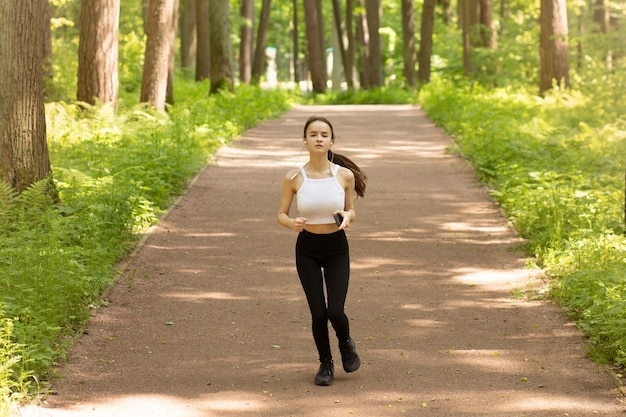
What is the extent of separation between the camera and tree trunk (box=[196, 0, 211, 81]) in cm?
3139

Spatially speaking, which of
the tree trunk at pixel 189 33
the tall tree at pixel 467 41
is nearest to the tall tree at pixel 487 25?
the tall tree at pixel 467 41

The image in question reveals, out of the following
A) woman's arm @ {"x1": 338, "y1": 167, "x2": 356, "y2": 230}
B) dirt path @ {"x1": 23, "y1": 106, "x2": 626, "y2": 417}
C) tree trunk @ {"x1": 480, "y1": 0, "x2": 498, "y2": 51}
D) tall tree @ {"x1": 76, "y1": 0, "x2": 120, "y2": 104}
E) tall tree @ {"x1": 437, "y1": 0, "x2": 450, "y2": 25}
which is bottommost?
dirt path @ {"x1": 23, "y1": 106, "x2": 626, "y2": 417}

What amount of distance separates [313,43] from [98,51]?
26223 millimetres

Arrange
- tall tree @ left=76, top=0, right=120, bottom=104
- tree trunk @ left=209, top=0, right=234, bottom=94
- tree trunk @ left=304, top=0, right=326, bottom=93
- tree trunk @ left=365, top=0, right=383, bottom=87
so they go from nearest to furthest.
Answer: tall tree @ left=76, top=0, right=120, bottom=104 → tree trunk @ left=209, top=0, right=234, bottom=94 → tree trunk @ left=304, top=0, right=326, bottom=93 → tree trunk @ left=365, top=0, right=383, bottom=87

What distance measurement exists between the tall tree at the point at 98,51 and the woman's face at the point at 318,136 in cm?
1237

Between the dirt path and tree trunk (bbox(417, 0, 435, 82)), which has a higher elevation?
tree trunk (bbox(417, 0, 435, 82))

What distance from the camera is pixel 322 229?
6.74 metres

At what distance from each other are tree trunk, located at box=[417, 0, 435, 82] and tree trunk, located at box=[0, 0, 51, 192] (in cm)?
3292

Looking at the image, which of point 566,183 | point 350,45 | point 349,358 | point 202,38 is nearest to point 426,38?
point 350,45

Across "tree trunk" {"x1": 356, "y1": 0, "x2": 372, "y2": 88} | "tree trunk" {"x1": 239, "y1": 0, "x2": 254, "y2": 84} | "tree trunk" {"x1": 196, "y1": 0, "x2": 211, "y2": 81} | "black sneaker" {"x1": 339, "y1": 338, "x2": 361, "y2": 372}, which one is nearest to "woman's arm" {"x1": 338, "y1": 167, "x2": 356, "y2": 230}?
"black sneaker" {"x1": 339, "y1": 338, "x2": 361, "y2": 372}

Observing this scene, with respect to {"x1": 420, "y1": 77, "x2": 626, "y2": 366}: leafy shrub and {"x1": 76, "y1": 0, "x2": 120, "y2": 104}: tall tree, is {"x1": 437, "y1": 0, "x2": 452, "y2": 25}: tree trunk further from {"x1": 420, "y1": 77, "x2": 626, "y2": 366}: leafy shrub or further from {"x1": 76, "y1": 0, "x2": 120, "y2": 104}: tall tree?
{"x1": 76, "y1": 0, "x2": 120, "y2": 104}: tall tree

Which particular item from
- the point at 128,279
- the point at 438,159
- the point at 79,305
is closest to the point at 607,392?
the point at 79,305

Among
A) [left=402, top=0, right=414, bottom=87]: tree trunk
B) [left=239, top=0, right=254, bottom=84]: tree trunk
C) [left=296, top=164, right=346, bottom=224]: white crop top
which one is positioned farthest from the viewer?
[left=402, top=0, right=414, bottom=87]: tree trunk

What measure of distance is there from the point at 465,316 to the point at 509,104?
15984mm
